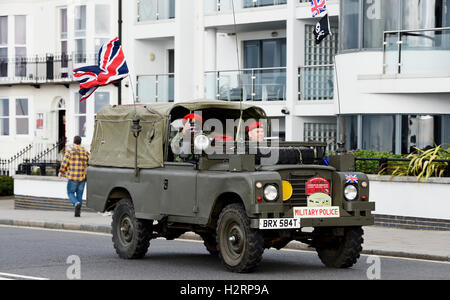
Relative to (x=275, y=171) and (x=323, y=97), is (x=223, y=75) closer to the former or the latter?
(x=323, y=97)

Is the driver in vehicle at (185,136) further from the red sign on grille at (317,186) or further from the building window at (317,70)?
the building window at (317,70)

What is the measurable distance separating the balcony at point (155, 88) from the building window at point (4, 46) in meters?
7.68

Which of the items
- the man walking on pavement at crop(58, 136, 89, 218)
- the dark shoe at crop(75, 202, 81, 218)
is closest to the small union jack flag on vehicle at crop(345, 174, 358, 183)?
the man walking on pavement at crop(58, 136, 89, 218)

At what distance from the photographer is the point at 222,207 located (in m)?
13.9

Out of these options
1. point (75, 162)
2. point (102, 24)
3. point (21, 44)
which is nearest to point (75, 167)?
point (75, 162)

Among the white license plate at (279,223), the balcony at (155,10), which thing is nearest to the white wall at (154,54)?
the balcony at (155,10)

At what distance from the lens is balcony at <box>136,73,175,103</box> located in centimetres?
3769

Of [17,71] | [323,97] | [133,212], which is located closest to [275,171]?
[133,212]

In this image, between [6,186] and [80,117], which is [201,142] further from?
[80,117]

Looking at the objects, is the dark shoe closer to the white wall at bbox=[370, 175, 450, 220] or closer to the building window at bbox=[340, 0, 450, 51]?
the white wall at bbox=[370, 175, 450, 220]

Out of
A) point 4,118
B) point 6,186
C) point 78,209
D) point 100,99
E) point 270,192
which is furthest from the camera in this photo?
point 4,118

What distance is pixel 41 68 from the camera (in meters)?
42.0

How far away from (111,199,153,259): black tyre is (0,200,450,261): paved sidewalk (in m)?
3.41

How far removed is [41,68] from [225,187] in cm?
2970
